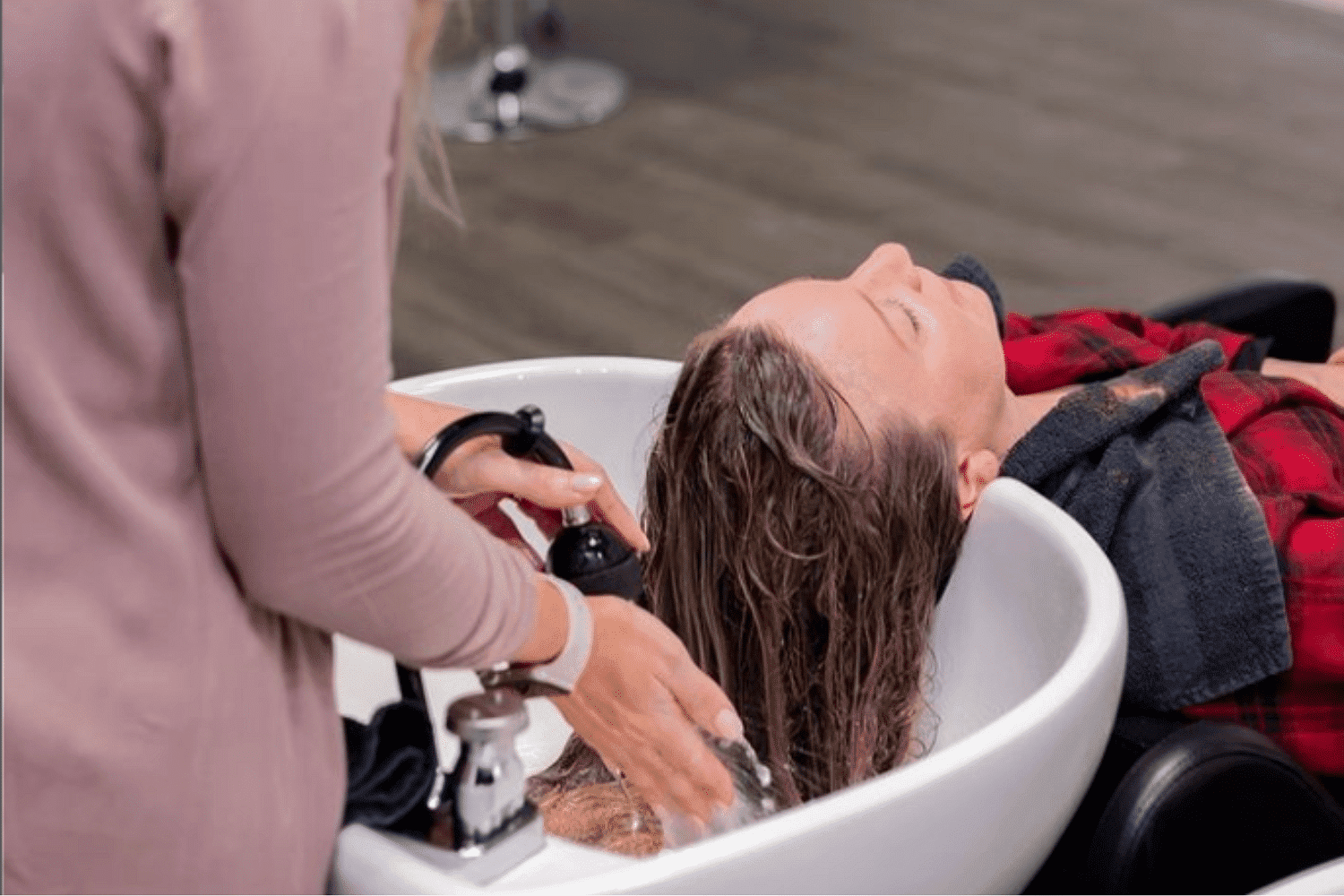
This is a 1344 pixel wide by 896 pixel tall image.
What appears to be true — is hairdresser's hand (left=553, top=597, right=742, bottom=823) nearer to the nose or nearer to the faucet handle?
the faucet handle

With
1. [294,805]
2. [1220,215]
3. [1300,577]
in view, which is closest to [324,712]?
[294,805]

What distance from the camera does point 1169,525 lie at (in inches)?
56.8

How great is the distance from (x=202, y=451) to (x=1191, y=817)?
73 centimetres

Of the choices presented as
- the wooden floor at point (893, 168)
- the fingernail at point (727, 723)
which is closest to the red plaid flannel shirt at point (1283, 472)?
the fingernail at point (727, 723)

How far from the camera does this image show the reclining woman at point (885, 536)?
1.38m

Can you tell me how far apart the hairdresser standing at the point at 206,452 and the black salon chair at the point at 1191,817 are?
46 centimetres

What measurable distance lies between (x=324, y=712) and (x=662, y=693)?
0.22 m

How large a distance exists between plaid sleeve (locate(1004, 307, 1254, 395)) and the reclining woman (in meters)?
0.15

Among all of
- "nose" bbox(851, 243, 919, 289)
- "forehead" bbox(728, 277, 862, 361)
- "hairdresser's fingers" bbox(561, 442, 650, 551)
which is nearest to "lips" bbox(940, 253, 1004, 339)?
"nose" bbox(851, 243, 919, 289)

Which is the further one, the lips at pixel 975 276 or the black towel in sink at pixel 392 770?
the lips at pixel 975 276

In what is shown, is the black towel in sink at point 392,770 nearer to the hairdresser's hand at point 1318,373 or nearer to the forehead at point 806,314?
the forehead at point 806,314

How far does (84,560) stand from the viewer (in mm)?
881

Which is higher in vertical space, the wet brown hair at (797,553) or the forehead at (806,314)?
the forehead at (806,314)

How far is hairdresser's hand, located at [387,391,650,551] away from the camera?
3.87 ft
